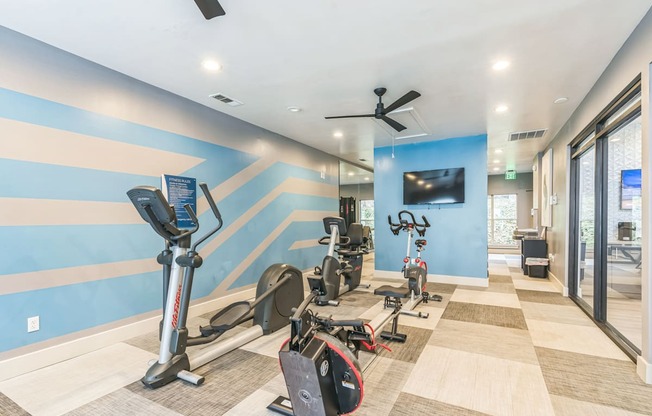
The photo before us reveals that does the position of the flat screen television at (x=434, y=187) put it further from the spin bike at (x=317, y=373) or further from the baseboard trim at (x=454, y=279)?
the spin bike at (x=317, y=373)

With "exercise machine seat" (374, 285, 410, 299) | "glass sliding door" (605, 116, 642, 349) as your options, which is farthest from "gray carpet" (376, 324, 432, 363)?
"glass sliding door" (605, 116, 642, 349)

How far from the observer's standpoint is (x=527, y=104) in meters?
4.18

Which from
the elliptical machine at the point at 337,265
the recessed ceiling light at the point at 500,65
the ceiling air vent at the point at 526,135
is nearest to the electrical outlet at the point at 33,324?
the elliptical machine at the point at 337,265

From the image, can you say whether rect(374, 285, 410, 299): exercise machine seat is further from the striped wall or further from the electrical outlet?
the electrical outlet

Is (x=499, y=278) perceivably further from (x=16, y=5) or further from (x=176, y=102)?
(x=16, y=5)

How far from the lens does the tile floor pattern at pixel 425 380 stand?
2.06 m

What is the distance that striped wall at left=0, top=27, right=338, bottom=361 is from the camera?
8.42 feet

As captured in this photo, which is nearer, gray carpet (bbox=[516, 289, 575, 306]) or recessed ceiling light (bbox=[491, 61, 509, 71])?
recessed ceiling light (bbox=[491, 61, 509, 71])

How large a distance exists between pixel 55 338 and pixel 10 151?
1650mm

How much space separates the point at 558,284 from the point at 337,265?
394 cm

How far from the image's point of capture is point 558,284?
5.35 metres

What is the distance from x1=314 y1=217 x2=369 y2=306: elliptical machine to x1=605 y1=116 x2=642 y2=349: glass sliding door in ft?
10.4

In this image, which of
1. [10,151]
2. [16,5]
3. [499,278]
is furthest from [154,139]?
[499,278]

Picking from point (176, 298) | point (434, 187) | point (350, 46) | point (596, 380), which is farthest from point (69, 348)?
point (434, 187)
